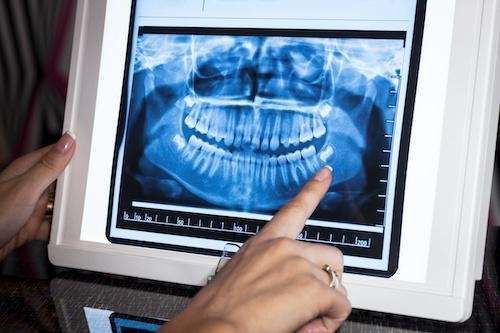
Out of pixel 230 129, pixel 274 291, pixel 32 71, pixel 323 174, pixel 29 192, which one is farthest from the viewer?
pixel 32 71

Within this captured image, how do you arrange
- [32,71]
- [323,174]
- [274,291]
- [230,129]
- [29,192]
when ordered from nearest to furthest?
1. [274,291]
2. [323,174]
3. [230,129]
4. [29,192]
5. [32,71]

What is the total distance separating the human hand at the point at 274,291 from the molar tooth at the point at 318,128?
124 millimetres

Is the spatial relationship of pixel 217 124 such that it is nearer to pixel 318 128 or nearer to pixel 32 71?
pixel 318 128

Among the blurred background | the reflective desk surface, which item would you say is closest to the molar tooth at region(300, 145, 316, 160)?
the reflective desk surface

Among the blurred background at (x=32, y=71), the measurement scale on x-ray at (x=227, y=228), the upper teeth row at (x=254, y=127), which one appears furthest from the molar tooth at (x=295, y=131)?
the blurred background at (x=32, y=71)

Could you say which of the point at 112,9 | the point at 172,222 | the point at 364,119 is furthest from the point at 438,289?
the point at 112,9

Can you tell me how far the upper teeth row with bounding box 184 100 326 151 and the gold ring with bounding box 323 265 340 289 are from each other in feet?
0.59

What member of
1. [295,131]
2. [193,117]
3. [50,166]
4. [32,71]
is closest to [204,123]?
[193,117]

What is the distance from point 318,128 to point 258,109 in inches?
3.1

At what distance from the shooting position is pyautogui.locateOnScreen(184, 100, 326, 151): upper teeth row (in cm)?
73

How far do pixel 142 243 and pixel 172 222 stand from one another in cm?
5

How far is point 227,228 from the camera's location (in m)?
0.75

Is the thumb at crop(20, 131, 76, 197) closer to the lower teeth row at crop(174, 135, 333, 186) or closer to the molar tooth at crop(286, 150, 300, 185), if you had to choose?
the lower teeth row at crop(174, 135, 333, 186)

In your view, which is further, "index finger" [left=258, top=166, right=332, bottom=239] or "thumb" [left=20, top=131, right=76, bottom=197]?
"thumb" [left=20, top=131, right=76, bottom=197]
